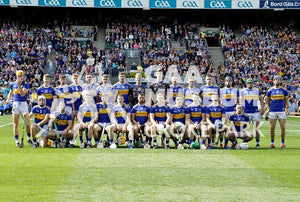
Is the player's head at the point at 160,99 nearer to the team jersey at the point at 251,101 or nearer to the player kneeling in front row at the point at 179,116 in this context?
the player kneeling in front row at the point at 179,116

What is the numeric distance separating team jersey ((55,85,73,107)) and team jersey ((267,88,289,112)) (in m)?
5.59

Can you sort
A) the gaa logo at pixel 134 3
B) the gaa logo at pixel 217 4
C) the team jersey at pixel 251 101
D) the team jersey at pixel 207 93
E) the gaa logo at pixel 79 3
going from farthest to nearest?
the gaa logo at pixel 217 4 < the gaa logo at pixel 134 3 < the gaa logo at pixel 79 3 < the team jersey at pixel 207 93 < the team jersey at pixel 251 101

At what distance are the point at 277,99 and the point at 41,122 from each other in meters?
6.24

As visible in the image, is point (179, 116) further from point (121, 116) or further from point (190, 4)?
point (190, 4)

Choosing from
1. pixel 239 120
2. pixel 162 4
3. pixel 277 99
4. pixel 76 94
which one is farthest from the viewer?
pixel 162 4

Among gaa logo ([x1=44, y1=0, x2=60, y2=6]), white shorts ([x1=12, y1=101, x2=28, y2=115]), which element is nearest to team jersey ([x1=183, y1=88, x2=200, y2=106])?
white shorts ([x1=12, y1=101, x2=28, y2=115])

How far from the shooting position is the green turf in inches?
249

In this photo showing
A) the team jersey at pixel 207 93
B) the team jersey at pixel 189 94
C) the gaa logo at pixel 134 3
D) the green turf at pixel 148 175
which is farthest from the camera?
the gaa logo at pixel 134 3

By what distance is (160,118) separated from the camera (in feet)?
39.6

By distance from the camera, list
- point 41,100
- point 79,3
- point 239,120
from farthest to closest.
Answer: point 79,3 < point 239,120 < point 41,100

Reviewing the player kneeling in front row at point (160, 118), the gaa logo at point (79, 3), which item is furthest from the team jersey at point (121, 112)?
the gaa logo at point (79, 3)

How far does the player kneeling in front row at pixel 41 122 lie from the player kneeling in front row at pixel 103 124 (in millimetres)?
1293

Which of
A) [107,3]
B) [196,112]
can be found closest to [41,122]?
[196,112]

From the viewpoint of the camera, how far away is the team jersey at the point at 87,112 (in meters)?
12.1
